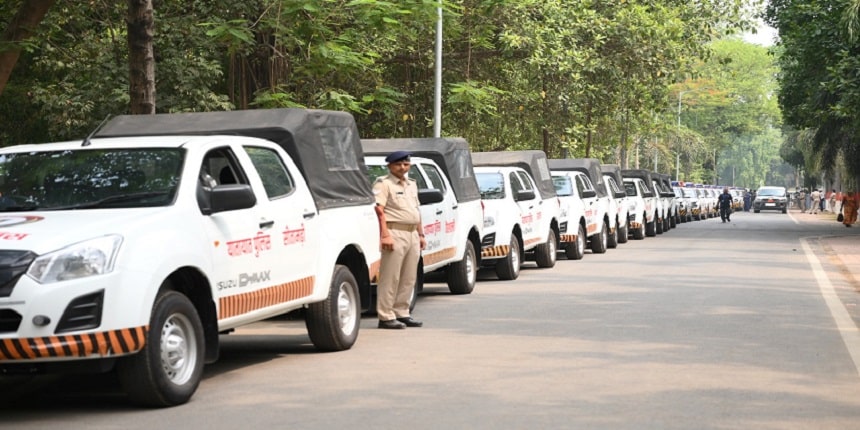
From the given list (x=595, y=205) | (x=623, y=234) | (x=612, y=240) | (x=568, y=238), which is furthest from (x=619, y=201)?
(x=568, y=238)

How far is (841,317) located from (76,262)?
919 centimetres

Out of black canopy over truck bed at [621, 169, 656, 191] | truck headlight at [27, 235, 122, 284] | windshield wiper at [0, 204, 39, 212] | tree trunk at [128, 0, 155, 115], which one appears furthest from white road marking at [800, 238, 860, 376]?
black canopy over truck bed at [621, 169, 656, 191]

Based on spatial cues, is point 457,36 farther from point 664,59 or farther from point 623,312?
point 623,312

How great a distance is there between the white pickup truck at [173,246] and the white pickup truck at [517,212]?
7530 mm

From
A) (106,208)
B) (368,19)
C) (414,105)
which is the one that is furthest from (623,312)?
(414,105)

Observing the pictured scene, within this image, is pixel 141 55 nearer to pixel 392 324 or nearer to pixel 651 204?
pixel 392 324

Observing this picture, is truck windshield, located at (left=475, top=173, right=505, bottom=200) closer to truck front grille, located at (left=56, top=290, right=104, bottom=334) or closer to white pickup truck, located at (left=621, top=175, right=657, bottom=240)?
truck front grille, located at (left=56, top=290, right=104, bottom=334)

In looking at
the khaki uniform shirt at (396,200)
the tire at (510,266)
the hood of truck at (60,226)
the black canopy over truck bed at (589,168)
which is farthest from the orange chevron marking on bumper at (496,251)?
the hood of truck at (60,226)

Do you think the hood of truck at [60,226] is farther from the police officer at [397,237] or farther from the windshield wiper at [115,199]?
the police officer at [397,237]

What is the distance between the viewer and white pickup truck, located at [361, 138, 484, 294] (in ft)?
52.9

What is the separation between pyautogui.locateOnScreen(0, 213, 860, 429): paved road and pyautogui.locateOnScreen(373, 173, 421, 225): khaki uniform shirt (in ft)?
Result: 3.57

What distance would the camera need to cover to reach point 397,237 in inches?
522

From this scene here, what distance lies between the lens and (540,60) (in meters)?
32.3

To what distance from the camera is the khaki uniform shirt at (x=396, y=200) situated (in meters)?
13.2
